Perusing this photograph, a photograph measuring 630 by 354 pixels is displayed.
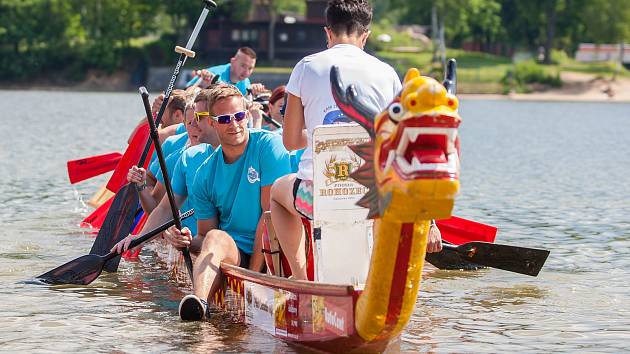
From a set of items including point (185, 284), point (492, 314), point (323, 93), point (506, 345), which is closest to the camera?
point (323, 93)

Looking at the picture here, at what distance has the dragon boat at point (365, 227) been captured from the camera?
5.20 m

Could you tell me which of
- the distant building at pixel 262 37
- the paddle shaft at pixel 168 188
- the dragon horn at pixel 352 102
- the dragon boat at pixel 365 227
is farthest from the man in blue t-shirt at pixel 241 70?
the distant building at pixel 262 37

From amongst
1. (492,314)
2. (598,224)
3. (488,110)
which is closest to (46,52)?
(488,110)

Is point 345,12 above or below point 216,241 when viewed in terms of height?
above

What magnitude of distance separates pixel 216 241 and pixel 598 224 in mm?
7565

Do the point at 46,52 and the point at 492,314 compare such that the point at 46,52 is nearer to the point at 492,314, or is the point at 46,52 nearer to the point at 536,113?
the point at 536,113

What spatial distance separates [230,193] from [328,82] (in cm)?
145

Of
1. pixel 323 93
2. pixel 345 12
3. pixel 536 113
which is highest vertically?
pixel 345 12

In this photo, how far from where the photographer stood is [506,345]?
7395 millimetres

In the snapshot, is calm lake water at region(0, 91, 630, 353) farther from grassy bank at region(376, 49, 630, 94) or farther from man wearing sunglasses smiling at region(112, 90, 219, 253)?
grassy bank at region(376, 49, 630, 94)

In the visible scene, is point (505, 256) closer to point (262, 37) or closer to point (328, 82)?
point (328, 82)

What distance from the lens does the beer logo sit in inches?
253

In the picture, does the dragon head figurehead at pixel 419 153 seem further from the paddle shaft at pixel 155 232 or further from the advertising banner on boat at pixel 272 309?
the paddle shaft at pixel 155 232

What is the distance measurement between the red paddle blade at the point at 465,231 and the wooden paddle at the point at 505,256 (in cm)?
94
